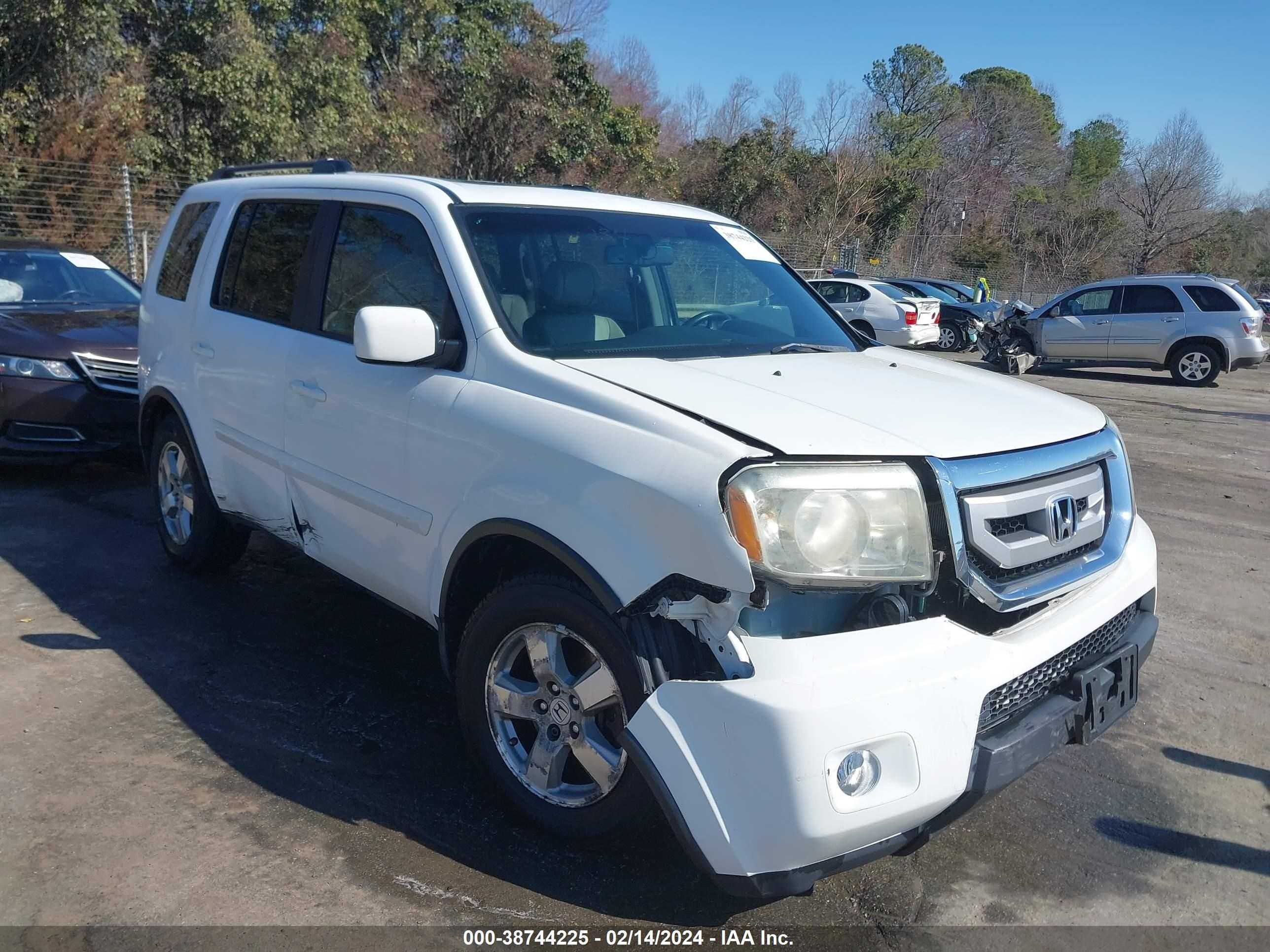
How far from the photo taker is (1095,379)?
17859mm

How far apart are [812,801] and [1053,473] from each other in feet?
3.92

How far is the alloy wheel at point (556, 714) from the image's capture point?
2.87 m

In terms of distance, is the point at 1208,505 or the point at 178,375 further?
the point at 1208,505

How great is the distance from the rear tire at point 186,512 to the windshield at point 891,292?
1700 centimetres

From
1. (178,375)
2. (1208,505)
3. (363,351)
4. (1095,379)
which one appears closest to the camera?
(363,351)

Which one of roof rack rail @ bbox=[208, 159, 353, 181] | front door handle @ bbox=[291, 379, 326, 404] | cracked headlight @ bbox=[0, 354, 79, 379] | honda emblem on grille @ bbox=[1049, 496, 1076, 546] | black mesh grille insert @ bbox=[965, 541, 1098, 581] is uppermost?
roof rack rail @ bbox=[208, 159, 353, 181]

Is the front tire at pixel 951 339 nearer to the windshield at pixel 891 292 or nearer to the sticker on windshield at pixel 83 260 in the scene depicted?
the windshield at pixel 891 292

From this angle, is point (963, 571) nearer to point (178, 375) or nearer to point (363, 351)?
point (363, 351)

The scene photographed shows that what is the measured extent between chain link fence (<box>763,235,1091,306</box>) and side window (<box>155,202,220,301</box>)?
2649cm

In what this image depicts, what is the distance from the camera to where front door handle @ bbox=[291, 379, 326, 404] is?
3904 mm

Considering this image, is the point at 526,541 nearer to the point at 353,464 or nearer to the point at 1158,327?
the point at 353,464

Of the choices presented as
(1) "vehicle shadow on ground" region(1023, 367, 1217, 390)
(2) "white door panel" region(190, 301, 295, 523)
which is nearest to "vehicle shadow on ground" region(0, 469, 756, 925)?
(2) "white door panel" region(190, 301, 295, 523)

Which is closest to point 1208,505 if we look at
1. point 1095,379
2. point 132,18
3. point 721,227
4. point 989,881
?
point 721,227

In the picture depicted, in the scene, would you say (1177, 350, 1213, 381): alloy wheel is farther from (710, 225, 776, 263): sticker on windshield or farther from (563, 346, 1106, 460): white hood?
(563, 346, 1106, 460): white hood
